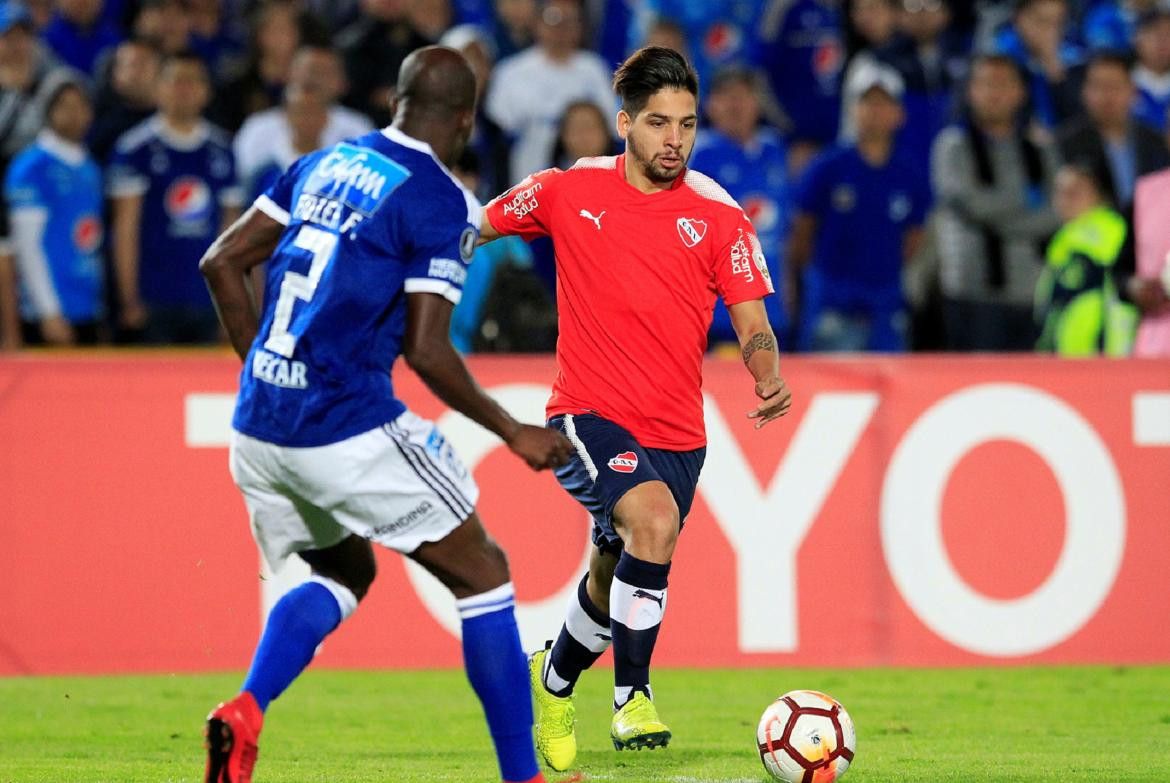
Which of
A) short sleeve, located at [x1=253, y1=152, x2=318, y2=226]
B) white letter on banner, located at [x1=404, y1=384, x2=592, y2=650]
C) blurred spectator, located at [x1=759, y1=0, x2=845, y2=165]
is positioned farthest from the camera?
blurred spectator, located at [x1=759, y1=0, x2=845, y2=165]

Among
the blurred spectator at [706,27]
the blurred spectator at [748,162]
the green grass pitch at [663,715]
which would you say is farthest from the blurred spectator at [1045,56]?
the green grass pitch at [663,715]

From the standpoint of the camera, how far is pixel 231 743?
458cm

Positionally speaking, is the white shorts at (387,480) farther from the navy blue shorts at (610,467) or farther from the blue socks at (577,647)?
the blue socks at (577,647)

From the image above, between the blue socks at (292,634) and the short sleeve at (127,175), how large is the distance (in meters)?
5.82

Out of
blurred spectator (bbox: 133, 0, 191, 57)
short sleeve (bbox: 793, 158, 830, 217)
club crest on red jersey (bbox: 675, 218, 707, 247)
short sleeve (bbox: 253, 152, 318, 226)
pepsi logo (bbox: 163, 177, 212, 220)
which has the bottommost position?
pepsi logo (bbox: 163, 177, 212, 220)

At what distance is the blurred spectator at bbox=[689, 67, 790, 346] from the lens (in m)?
10.7

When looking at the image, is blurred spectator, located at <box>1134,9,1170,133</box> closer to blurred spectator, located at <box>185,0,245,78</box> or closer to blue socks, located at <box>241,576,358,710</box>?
blurred spectator, located at <box>185,0,245,78</box>

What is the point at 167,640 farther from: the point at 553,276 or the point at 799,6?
the point at 799,6

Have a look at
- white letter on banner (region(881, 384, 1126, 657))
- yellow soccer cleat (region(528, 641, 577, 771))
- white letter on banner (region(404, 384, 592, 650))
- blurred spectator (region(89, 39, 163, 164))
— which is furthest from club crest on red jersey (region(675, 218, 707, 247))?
blurred spectator (region(89, 39, 163, 164))

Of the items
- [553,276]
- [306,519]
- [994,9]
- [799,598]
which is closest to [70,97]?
[553,276]

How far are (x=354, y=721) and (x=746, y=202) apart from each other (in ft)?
16.6

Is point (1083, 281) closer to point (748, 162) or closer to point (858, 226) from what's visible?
point (858, 226)

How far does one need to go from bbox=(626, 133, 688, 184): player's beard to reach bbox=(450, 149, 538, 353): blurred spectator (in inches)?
142

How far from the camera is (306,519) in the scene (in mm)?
4938
